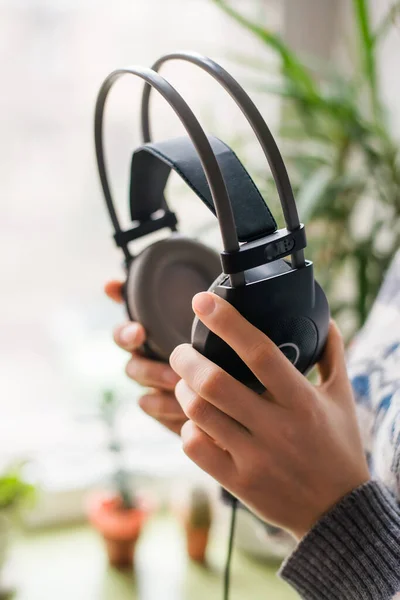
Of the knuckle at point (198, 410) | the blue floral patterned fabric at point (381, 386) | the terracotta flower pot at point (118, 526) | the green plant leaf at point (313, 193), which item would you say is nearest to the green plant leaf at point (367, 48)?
the green plant leaf at point (313, 193)

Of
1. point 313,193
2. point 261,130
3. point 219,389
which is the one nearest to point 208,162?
point 261,130

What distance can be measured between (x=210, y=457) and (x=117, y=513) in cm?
75

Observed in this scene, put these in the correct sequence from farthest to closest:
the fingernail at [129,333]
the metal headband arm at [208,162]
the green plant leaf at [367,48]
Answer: the green plant leaf at [367,48]
the fingernail at [129,333]
the metal headband arm at [208,162]

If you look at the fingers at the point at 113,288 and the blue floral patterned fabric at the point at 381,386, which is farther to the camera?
the fingers at the point at 113,288

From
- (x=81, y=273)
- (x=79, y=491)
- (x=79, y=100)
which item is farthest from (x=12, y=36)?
(x=79, y=491)

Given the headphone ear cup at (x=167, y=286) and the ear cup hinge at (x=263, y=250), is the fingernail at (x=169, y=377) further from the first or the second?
the ear cup hinge at (x=263, y=250)

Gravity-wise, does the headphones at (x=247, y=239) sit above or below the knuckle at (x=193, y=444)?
above

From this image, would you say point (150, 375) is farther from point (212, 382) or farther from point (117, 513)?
point (117, 513)

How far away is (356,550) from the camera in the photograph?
0.52m

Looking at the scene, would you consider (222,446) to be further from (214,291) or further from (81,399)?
(81,399)

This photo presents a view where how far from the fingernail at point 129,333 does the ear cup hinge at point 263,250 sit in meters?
0.23

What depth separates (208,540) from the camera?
1167mm

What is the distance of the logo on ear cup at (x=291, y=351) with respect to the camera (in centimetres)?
47

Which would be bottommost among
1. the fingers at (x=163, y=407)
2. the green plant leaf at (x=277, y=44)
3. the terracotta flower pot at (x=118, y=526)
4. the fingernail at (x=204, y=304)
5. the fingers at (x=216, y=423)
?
the terracotta flower pot at (x=118, y=526)
